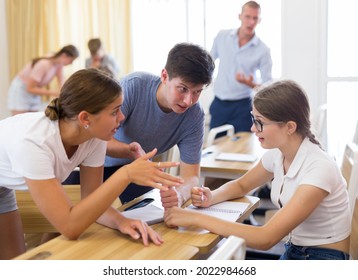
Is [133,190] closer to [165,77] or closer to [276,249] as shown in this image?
[165,77]

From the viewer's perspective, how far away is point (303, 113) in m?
1.79

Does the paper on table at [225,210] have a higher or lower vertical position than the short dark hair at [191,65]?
lower

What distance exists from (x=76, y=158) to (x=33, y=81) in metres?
3.78

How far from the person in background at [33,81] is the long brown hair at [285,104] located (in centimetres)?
382

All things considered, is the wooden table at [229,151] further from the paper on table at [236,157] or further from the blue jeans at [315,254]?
the blue jeans at [315,254]

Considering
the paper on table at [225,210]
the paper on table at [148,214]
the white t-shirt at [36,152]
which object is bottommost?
the paper on table at [225,210]

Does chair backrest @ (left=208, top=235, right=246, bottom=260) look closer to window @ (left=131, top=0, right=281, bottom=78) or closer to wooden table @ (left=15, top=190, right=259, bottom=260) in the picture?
wooden table @ (left=15, top=190, right=259, bottom=260)

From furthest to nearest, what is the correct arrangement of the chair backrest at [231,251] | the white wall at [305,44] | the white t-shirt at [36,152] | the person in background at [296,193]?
the white wall at [305,44] → the person in background at [296,193] → the white t-shirt at [36,152] → the chair backrest at [231,251]

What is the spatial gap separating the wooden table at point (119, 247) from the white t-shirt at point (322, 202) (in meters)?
0.38

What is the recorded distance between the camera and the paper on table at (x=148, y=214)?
1744 mm

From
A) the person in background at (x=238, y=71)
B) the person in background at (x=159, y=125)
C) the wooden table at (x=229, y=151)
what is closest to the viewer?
the person in background at (x=159, y=125)

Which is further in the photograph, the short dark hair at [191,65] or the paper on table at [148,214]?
the short dark hair at [191,65]

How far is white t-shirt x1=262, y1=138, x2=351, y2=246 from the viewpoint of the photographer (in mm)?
1720

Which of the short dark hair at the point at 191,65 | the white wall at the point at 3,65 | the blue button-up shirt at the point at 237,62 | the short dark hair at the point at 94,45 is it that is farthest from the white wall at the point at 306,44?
the short dark hair at the point at 191,65
